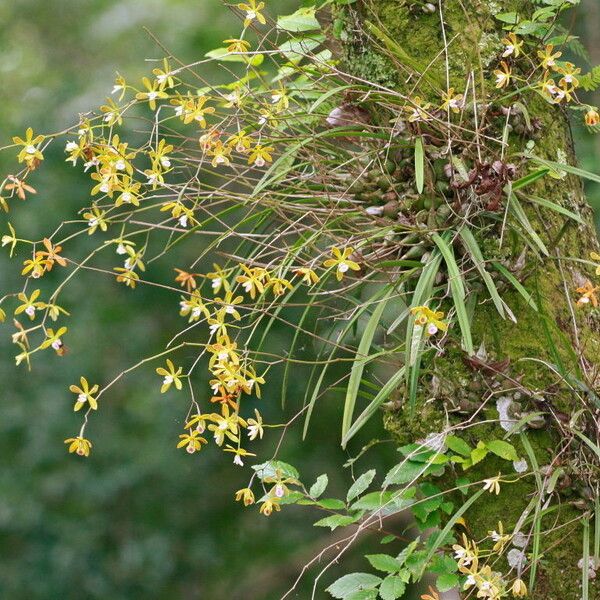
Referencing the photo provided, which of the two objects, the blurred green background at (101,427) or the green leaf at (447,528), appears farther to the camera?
the blurred green background at (101,427)

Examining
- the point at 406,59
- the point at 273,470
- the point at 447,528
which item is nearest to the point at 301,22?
the point at 406,59

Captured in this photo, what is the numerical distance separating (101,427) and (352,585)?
2.54 metres

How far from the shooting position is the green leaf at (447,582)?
1352 millimetres

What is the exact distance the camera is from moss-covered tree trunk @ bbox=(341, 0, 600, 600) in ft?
4.51

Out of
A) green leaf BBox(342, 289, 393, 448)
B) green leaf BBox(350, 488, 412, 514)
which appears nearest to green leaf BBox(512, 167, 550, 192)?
green leaf BBox(342, 289, 393, 448)

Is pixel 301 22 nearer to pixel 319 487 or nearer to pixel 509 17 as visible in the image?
pixel 509 17

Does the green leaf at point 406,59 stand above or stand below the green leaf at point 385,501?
above

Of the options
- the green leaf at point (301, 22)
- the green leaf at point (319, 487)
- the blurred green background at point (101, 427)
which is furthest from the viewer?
the blurred green background at point (101, 427)

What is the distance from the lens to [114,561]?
4023 millimetres

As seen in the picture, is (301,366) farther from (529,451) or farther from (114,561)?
(529,451)

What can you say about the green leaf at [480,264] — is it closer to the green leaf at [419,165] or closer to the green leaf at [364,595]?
the green leaf at [419,165]

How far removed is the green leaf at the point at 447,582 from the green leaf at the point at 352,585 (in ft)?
0.33

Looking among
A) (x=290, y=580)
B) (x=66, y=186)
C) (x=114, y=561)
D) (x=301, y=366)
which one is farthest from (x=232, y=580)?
(x=66, y=186)

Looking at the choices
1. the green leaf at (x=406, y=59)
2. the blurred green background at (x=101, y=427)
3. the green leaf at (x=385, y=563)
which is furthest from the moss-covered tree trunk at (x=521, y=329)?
the blurred green background at (x=101, y=427)
